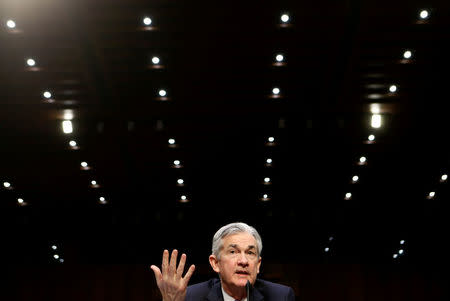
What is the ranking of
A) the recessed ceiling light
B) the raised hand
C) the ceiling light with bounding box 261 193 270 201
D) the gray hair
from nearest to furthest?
the raised hand < the gray hair < the recessed ceiling light < the ceiling light with bounding box 261 193 270 201

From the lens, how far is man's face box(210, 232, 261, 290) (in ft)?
10.2

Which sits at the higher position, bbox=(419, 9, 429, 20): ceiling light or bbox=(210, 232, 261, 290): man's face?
bbox=(419, 9, 429, 20): ceiling light

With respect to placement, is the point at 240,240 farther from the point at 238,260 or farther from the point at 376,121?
the point at 376,121

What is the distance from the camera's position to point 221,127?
10.4 metres

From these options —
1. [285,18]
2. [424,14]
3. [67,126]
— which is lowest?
[67,126]

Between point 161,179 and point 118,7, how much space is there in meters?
4.38

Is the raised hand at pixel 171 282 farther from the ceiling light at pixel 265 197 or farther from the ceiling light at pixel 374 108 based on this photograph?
the ceiling light at pixel 265 197

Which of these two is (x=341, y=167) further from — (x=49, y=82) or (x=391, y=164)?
(x=49, y=82)

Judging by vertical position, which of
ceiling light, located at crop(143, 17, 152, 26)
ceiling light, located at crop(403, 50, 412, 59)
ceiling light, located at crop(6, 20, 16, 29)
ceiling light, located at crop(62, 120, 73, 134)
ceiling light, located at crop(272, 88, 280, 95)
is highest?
ceiling light, located at crop(403, 50, 412, 59)

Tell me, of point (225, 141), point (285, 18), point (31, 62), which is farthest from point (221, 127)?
point (31, 62)

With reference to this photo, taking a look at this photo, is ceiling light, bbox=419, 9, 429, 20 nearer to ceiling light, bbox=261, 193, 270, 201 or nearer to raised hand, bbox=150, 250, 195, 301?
ceiling light, bbox=261, 193, 270, 201

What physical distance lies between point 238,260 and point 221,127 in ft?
24.1

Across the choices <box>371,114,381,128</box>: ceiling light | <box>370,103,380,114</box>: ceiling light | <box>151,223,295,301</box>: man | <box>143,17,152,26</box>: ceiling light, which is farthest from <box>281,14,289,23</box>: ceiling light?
<box>151,223,295,301</box>: man

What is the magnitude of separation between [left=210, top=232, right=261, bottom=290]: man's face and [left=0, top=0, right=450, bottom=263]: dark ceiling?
5.34 metres
